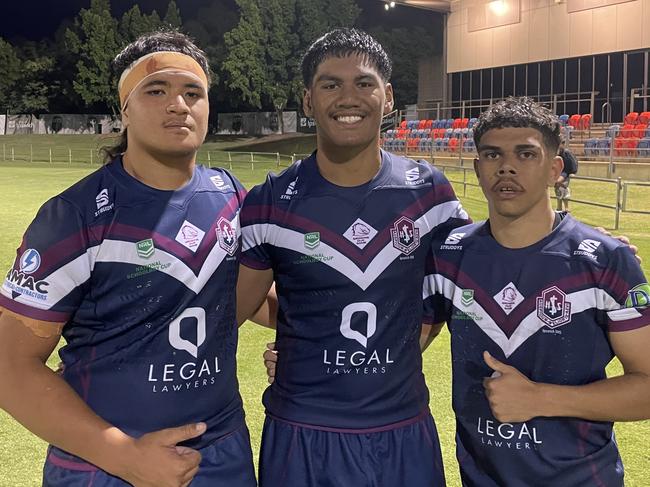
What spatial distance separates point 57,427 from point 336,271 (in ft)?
3.78

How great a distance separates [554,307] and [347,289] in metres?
0.77

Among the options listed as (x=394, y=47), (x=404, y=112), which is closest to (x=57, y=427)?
(x=404, y=112)

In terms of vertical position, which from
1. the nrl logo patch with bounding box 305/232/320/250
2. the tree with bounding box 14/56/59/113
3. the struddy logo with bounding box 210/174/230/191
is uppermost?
the tree with bounding box 14/56/59/113

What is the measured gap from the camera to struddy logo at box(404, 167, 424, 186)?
9.55 ft

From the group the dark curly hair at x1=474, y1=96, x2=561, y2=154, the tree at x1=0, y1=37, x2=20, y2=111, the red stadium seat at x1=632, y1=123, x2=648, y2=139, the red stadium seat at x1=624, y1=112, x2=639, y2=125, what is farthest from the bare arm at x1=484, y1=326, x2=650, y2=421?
the tree at x1=0, y1=37, x2=20, y2=111

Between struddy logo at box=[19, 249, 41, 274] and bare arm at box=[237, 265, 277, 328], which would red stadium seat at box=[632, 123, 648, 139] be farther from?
struddy logo at box=[19, 249, 41, 274]

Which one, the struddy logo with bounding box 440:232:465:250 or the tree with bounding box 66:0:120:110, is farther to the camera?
the tree with bounding box 66:0:120:110

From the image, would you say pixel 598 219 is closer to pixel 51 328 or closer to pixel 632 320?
pixel 632 320

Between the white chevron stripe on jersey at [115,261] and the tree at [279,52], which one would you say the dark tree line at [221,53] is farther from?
→ the white chevron stripe on jersey at [115,261]

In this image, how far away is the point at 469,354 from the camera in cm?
273

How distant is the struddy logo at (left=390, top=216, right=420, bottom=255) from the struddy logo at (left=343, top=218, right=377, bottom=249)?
87 mm

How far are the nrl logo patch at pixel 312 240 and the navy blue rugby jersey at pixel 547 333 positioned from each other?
0.58 metres

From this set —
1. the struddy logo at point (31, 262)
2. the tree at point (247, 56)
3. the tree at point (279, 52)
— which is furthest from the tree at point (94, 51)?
the struddy logo at point (31, 262)

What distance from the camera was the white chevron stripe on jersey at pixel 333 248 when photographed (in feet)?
9.05
